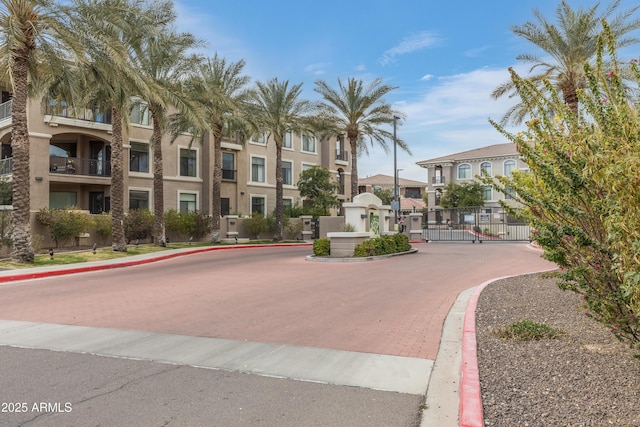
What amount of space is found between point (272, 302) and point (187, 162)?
29.9 m

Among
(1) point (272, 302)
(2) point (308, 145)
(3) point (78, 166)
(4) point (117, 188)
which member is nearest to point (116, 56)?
A: (4) point (117, 188)

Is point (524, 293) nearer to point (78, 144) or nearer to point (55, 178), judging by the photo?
point (55, 178)

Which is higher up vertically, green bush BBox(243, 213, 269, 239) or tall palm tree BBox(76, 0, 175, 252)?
tall palm tree BBox(76, 0, 175, 252)

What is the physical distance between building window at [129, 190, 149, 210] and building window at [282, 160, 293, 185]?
1463 cm

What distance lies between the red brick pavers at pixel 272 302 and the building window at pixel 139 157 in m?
18.6

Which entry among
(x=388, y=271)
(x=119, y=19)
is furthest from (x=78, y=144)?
(x=388, y=271)

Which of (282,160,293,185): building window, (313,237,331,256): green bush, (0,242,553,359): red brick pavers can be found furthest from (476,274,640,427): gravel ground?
(282,160,293,185): building window

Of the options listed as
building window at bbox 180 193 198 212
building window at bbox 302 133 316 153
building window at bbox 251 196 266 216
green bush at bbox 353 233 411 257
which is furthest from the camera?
building window at bbox 302 133 316 153

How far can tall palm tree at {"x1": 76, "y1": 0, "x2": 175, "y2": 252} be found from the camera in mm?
19266

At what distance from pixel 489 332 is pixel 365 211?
1679 cm

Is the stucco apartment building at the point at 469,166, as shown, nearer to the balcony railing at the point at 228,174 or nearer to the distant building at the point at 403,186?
the distant building at the point at 403,186

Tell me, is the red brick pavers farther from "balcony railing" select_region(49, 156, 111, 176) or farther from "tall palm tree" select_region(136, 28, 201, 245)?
"balcony railing" select_region(49, 156, 111, 176)

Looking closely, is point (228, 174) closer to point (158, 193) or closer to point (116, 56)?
point (158, 193)

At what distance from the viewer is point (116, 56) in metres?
18.6
